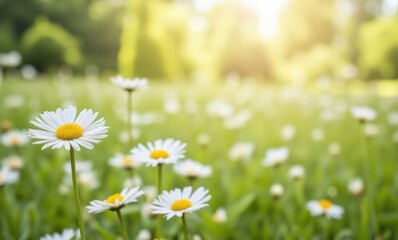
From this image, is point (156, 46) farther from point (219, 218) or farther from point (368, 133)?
point (219, 218)

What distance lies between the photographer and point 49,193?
5.74ft

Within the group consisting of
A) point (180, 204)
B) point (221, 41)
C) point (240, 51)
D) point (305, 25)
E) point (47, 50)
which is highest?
point (305, 25)

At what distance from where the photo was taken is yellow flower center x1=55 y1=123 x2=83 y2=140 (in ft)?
2.31

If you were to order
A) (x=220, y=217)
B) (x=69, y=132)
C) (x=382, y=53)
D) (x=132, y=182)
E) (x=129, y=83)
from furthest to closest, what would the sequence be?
(x=382, y=53) → (x=220, y=217) → (x=132, y=182) → (x=129, y=83) → (x=69, y=132)

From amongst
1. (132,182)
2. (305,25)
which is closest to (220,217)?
(132,182)

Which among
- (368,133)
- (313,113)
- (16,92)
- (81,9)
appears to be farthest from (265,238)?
(81,9)

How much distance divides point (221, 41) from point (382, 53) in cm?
481

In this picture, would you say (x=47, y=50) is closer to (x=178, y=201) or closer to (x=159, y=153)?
(x=159, y=153)

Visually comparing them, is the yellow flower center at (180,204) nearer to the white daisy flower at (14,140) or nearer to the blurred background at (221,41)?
the white daisy flower at (14,140)

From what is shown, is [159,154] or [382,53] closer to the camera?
[159,154]

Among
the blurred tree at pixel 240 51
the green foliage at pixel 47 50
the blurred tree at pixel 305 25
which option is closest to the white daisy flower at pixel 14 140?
the blurred tree at pixel 240 51

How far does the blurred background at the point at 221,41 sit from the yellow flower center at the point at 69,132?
908 cm

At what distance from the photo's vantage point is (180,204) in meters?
0.77

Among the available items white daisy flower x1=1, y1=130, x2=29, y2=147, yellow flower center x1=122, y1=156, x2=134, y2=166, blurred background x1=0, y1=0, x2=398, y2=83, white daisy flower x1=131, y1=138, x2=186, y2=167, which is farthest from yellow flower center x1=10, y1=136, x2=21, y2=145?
blurred background x1=0, y1=0, x2=398, y2=83
